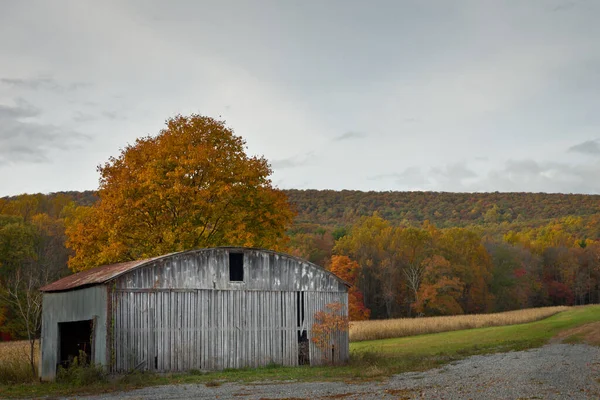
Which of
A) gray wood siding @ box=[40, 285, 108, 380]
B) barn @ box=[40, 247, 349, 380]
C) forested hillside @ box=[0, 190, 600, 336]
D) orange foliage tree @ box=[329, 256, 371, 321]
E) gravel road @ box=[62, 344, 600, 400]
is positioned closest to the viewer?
gravel road @ box=[62, 344, 600, 400]

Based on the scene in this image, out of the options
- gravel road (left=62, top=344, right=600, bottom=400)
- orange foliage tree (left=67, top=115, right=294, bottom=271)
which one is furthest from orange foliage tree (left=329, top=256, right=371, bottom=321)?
gravel road (left=62, top=344, right=600, bottom=400)

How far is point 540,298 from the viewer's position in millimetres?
100625

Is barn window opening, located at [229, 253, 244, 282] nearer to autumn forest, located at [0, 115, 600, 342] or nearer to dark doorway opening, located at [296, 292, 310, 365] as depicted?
dark doorway opening, located at [296, 292, 310, 365]

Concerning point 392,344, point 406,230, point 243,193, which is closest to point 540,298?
point 406,230

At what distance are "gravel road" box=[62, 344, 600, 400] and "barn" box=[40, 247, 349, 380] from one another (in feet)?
13.5

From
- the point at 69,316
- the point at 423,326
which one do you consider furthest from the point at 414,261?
the point at 69,316

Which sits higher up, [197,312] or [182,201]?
[182,201]

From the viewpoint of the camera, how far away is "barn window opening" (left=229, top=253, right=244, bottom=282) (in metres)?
28.0

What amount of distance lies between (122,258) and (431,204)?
453ft

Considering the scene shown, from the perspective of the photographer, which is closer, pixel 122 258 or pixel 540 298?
pixel 122 258

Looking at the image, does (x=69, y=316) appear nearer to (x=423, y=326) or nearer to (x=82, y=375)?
(x=82, y=375)

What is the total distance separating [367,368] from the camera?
26656 millimetres

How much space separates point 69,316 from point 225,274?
6443mm

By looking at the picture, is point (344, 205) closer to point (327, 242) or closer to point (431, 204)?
point (431, 204)
